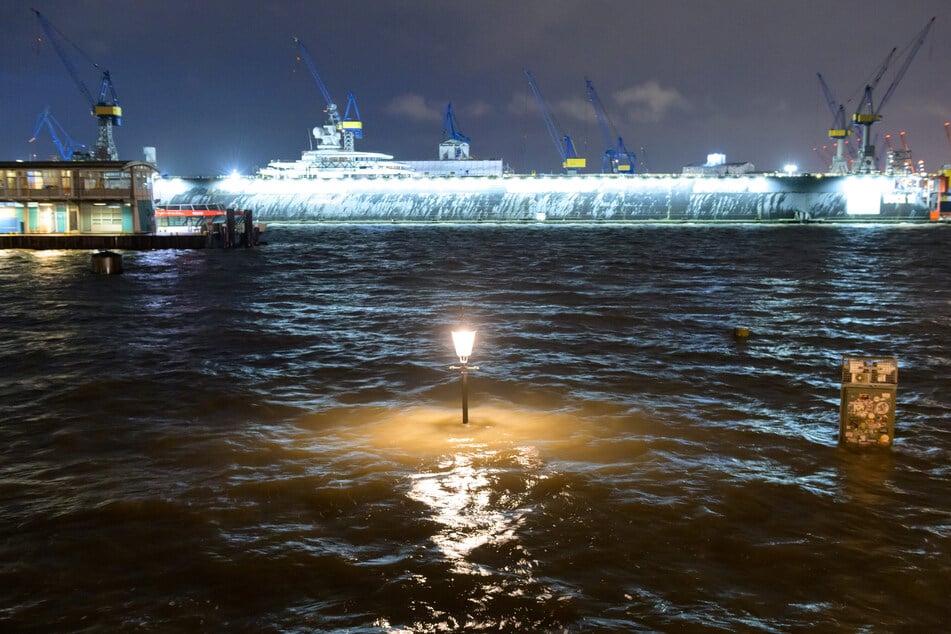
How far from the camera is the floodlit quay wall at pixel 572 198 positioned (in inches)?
4473

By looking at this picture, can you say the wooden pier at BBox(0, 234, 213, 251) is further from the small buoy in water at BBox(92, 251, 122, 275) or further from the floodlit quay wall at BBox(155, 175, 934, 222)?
the floodlit quay wall at BBox(155, 175, 934, 222)

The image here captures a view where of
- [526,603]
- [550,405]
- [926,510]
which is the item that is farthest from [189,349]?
[926,510]

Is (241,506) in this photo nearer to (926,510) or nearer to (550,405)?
(550,405)

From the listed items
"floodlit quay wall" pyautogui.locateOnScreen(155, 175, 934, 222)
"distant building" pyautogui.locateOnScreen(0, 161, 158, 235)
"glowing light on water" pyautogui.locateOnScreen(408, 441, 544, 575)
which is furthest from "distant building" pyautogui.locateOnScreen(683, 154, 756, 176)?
"glowing light on water" pyautogui.locateOnScreen(408, 441, 544, 575)

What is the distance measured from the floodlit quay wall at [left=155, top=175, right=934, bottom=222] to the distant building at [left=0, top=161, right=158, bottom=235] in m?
62.4

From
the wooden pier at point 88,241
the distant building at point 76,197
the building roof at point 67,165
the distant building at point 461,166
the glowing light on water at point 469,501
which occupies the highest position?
the distant building at point 461,166

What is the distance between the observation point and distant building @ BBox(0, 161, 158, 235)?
182 ft

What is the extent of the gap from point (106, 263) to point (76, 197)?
21032 millimetres

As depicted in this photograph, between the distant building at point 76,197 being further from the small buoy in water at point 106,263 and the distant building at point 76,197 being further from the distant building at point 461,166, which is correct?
the distant building at point 461,166

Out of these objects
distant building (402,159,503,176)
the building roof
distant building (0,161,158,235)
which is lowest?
distant building (0,161,158,235)

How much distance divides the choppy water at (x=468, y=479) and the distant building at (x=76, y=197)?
1468 inches

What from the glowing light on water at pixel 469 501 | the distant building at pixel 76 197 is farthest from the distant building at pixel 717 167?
the glowing light on water at pixel 469 501

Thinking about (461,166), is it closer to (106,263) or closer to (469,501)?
(106,263)

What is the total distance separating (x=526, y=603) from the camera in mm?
6801
